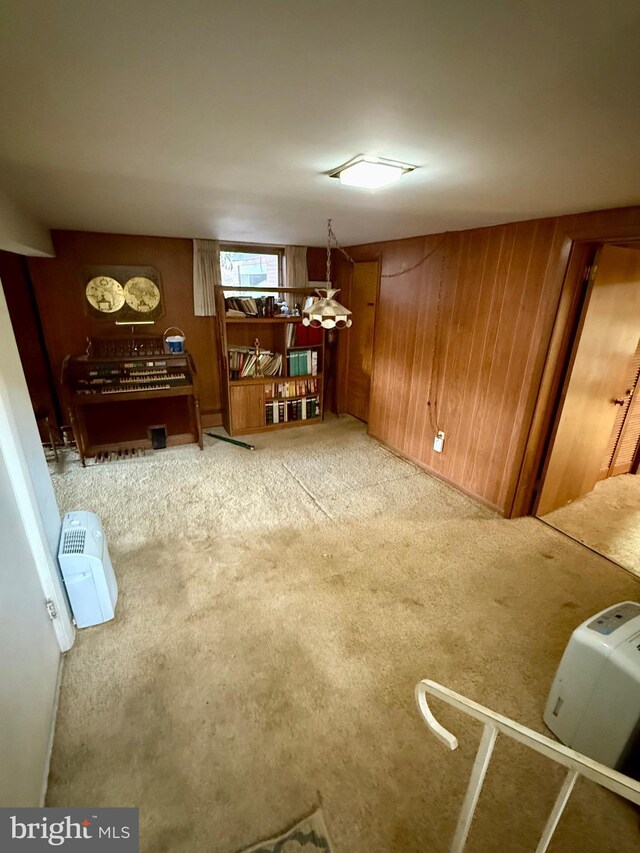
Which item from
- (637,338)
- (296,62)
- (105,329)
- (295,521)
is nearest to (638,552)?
(637,338)

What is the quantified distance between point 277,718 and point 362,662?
461 mm

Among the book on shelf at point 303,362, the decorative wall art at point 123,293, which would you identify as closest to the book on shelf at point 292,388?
the book on shelf at point 303,362

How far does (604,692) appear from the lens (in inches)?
52.2

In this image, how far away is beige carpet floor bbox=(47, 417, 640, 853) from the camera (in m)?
1.29

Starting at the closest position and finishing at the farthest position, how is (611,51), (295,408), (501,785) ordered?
(611,51), (501,785), (295,408)

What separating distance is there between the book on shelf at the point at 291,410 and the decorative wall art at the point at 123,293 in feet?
5.32

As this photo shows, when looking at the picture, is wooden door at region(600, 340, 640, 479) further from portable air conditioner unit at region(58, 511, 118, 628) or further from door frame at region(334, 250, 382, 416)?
portable air conditioner unit at region(58, 511, 118, 628)

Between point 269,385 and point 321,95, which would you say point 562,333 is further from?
point 269,385

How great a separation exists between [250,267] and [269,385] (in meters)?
1.47

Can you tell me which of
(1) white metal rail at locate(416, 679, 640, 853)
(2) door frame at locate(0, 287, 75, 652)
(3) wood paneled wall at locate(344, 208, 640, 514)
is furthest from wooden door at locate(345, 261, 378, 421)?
(1) white metal rail at locate(416, 679, 640, 853)

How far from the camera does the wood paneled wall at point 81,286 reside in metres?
3.58

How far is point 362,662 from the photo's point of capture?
70.7 inches

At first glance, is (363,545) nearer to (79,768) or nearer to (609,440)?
(79,768)

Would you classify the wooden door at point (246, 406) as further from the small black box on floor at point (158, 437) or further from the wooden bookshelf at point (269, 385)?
the small black box on floor at point (158, 437)
